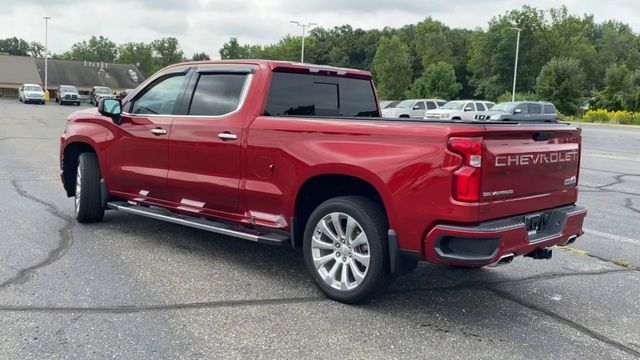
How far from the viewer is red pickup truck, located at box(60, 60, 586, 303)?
160 inches

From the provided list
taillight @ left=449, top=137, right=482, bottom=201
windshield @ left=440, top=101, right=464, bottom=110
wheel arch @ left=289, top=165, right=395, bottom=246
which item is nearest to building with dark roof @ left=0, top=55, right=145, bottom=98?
windshield @ left=440, top=101, right=464, bottom=110

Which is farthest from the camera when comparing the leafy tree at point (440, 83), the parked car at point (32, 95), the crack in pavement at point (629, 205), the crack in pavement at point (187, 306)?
the leafy tree at point (440, 83)

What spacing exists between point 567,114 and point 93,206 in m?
55.2

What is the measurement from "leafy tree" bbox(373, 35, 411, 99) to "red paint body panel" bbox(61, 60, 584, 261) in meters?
77.7

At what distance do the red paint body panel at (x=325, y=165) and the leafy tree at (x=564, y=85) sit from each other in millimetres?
54464

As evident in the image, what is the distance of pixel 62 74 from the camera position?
84.1 m

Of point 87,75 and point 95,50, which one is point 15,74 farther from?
point 95,50

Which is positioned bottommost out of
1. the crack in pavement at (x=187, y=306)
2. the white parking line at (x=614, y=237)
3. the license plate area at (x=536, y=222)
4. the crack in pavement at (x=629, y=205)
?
the crack in pavement at (x=187, y=306)

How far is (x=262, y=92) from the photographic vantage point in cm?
538

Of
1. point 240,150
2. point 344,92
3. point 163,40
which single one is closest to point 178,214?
point 240,150

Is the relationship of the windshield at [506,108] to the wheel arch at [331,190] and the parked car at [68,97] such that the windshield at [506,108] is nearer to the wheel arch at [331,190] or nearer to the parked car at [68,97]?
the wheel arch at [331,190]

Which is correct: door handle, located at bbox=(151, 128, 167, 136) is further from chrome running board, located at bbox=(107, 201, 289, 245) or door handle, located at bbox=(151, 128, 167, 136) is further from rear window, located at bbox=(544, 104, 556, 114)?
rear window, located at bbox=(544, 104, 556, 114)

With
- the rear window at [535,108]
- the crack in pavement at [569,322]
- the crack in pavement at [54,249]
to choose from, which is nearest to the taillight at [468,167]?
the crack in pavement at [569,322]

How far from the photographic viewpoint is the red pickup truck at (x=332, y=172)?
13.4 ft
